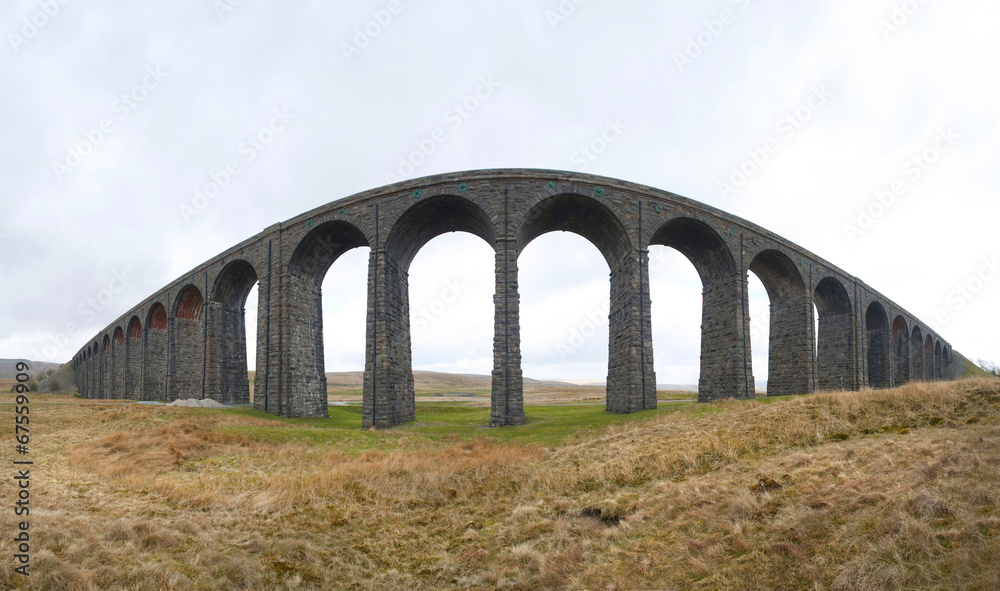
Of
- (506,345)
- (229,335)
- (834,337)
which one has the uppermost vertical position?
(229,335)

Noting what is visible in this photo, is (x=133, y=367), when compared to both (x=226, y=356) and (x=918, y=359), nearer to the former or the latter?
(x=226, y=356)

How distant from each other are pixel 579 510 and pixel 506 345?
12.7 m

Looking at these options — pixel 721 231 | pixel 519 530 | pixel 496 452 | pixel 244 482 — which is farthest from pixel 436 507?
pixel 721 231

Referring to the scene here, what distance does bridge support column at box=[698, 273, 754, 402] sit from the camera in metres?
23.9

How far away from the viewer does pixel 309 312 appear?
26.8 meters

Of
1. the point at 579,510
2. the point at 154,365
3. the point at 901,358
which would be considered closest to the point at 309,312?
the point at 579,510

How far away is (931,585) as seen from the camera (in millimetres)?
3805

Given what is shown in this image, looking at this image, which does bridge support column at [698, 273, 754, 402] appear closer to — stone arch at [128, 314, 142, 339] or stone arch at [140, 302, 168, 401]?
stone arch at [140, 302, 168, 401]

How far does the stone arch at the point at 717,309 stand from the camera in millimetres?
24062

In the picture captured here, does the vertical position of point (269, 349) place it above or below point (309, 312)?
below

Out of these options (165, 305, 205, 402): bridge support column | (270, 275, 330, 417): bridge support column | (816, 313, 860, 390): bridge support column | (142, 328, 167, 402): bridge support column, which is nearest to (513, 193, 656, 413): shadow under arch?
(270, 275, 330, 417): bridge support column

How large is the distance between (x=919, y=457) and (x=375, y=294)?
20075 mm

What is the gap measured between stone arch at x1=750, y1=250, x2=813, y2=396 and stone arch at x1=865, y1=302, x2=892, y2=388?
711 inches

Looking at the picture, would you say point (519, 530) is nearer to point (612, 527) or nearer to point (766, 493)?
point (612, 527)
